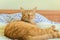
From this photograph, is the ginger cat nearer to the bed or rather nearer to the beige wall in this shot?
the bed

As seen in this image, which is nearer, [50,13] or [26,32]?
[26,32]

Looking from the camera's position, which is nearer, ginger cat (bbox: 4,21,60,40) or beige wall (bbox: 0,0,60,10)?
ginger cat (bbox: 4,21,60,40)

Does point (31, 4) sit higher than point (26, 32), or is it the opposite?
point (31, 4)

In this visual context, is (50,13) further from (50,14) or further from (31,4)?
(31,4)

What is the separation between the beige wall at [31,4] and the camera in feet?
8.03

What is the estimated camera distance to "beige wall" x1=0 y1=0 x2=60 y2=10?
2447mm

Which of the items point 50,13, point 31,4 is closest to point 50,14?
point 50,13

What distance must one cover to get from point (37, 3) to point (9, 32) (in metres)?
1.45

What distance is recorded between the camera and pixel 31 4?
2.47m

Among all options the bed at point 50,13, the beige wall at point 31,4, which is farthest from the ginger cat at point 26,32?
the beige wall at point 31,4

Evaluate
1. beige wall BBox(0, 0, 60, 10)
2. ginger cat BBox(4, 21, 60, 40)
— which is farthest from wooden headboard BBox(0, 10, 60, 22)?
ginger cat BBox(4, 21, 60, 40)

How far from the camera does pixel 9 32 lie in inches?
43.7

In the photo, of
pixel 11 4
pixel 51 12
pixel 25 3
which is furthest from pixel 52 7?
pixel 11 4

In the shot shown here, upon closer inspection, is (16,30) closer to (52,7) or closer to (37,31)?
(37,31)
